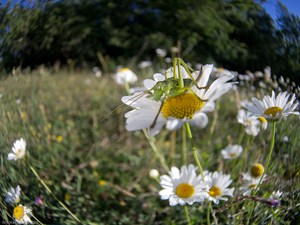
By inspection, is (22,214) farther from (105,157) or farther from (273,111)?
(105,157)

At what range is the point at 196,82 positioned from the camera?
41 centimetres

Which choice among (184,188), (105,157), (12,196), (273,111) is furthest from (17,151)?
(105,157)

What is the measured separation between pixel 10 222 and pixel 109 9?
0.40 meters

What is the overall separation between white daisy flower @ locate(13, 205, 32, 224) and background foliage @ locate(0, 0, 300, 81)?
0.22 meters

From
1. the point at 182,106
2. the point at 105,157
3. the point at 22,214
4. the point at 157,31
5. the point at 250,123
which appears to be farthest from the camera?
the point at 105,157

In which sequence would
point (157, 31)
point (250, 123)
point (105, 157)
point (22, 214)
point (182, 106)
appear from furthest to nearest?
point (105, 157) < point (157, 31) < point (250, 123) < point (22, 214) < point (182, 106)

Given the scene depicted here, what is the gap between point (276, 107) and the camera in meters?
0.44

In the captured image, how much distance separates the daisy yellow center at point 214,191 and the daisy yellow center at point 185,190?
26mm

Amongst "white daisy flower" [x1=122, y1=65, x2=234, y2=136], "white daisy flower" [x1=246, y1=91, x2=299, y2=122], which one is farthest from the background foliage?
"white daisy flower" [x1=122, y1=65, x2=234, y2=136]

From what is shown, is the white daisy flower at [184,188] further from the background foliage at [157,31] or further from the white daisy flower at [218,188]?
the background foliage at [157,31]

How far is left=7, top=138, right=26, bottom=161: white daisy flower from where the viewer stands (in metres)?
0.53

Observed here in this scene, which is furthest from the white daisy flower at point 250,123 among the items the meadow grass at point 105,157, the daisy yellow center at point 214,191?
the daisy yellow center at point 214,191

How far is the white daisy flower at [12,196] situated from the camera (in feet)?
1.65

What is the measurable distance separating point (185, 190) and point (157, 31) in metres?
0.36
